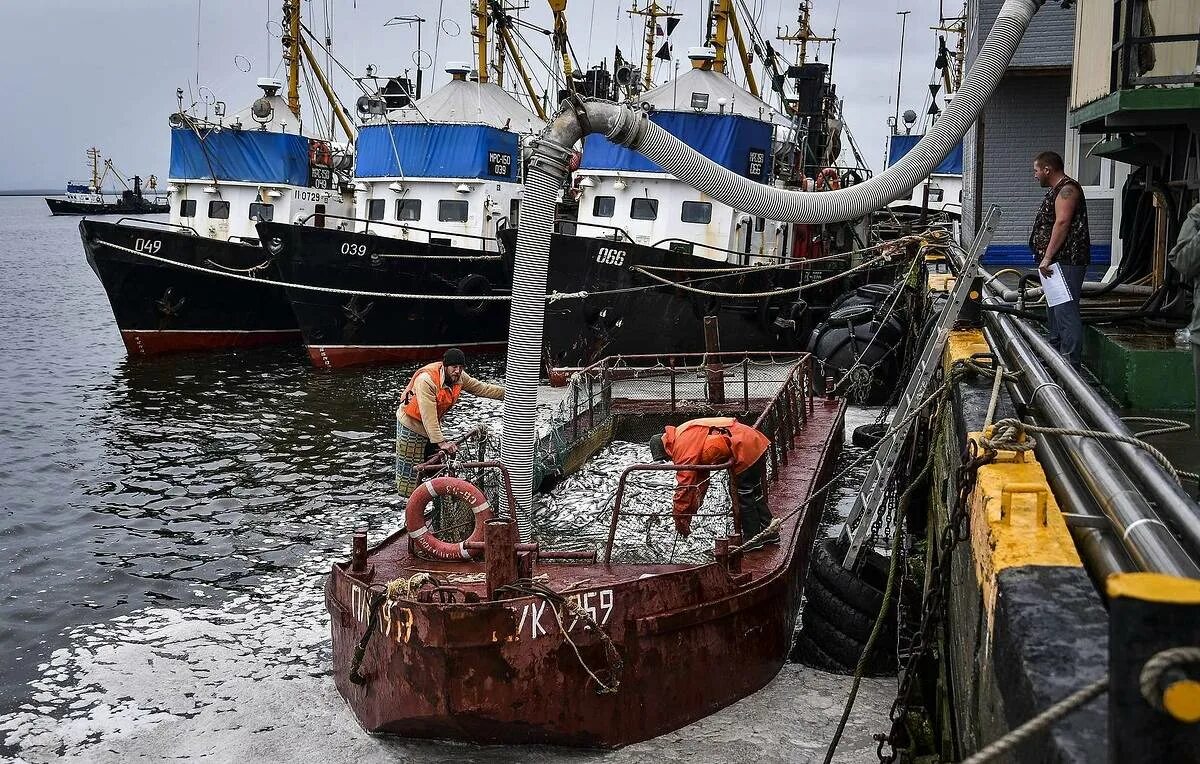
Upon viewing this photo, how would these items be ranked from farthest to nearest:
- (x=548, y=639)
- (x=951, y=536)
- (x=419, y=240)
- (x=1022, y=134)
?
(x=419, y=240)
(x=1022, y=134)
(x=548, y=639)
(x=951, y=536)

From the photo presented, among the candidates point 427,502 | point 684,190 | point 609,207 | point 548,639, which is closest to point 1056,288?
point 548,639

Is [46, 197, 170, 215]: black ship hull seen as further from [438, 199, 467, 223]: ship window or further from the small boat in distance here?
[438, 199, 467, 223]: ship window

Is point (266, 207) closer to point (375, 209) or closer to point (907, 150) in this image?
point (375, 209)

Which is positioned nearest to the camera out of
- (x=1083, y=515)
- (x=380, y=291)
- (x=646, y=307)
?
(x=1083, y=515)

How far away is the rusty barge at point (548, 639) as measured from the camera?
20.3 feet

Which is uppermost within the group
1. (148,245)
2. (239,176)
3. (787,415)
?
(239,176)

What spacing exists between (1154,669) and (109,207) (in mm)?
147336

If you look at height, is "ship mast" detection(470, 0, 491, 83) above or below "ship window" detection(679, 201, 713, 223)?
above

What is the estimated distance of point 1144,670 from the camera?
1.84m

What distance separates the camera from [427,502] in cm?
746

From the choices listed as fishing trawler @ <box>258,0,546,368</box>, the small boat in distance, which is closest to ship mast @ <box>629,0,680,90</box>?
fishing trawler @ <box>258,0,546,368</box>

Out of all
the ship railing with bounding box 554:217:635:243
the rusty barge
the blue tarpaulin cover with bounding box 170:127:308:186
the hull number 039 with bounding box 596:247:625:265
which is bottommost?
the rusty barge

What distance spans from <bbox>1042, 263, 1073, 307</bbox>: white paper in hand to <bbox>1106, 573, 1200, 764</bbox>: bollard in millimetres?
6403

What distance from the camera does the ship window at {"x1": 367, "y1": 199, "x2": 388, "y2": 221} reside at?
26000mm
